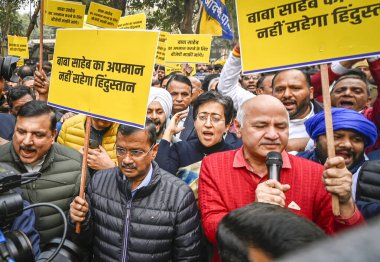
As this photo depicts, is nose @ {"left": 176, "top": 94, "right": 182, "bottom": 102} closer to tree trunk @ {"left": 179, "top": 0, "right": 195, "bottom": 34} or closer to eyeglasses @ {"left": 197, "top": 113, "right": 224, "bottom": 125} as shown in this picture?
eyeglasses @ {"left": 197, "top": 113, "right": 224, "bottom": 125}

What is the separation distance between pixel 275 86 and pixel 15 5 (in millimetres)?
20645

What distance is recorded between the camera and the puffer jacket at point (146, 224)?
212 centimetres

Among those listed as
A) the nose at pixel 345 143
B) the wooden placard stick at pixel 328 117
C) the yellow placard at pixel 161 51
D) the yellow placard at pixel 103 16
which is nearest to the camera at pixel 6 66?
the wooden placard stick at pixel 328 117

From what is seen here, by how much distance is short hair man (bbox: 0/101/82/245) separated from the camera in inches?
96.1

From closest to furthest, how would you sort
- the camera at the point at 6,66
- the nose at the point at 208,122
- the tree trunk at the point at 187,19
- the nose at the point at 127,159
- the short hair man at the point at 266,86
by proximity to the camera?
the nose at the point at 127,159 < the camera at the point at 6,66 < the nose at the point at 208,122 < the short hair man at the point at 266,86 < the tree trunk at the point at 187,19

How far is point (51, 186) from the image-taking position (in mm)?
2490

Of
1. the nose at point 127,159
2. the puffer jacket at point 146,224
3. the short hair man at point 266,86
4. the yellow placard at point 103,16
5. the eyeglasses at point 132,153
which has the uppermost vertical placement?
the yellow placard at point 103,16

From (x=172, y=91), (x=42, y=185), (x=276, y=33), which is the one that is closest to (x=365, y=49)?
(x=276, y=33)

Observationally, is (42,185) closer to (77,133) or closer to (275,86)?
(77,133)

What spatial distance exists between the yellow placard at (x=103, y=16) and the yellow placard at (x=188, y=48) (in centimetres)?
116

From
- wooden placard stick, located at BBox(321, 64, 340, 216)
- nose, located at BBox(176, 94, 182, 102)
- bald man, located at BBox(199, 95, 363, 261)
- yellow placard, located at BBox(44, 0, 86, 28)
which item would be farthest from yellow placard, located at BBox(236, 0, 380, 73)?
yellow placard, located at BBox(44, 0, 86, 28)

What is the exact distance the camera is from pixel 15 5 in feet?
66.4

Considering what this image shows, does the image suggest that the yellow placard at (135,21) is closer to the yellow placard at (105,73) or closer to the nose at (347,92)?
the nose at (347,92)

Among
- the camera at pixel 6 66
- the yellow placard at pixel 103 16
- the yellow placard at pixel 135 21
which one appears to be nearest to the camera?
the camera at pixel 6 66
